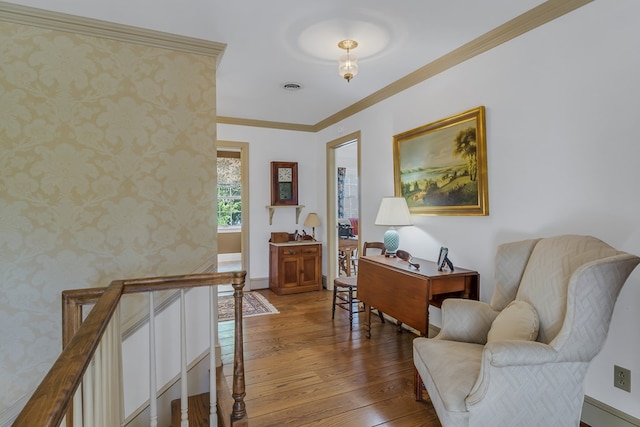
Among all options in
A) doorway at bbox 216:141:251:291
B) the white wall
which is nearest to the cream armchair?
the white wall

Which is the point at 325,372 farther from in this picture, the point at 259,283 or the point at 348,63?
the point at 259,283

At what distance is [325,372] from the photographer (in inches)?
98.4

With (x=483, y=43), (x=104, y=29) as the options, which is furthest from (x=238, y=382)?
(x=483, y=43)

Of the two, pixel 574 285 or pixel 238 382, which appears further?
pixel 238 382

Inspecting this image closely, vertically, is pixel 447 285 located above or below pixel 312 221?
below

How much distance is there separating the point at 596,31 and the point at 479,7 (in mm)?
662

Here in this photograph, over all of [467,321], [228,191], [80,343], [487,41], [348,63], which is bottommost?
[467,321]

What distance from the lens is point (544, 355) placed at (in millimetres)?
1408

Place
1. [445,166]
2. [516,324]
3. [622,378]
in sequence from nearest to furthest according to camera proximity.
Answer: [516,324]
[622,378]
[445,166]

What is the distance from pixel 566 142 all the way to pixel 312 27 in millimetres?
1825

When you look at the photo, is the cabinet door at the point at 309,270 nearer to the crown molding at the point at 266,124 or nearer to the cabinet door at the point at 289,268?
the cabinet door at the point at 289,268

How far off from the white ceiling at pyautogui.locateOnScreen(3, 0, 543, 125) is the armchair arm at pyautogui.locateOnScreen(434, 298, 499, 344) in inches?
74.2

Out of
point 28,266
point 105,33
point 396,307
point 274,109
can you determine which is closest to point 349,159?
point 274,109

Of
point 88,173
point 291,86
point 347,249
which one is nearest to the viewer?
point 88,173
